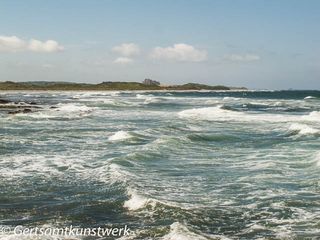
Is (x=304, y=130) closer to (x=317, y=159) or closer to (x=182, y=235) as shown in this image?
(x=317, y=159)

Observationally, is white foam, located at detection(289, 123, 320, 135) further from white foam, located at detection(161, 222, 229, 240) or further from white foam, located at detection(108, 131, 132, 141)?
white foam, located at detection(161, 222, 229, 240)

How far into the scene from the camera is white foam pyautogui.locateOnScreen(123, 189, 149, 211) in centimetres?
1358

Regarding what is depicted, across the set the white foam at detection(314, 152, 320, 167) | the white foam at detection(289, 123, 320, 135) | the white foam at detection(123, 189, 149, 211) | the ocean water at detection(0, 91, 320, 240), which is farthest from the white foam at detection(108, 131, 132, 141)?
the white foam at detection(123, 189, 149, 211)

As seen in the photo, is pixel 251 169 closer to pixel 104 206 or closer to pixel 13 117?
pixel 104 206

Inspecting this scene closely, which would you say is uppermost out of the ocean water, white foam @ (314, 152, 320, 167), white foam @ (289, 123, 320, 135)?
white foam @ (289, 123, 320, 135)

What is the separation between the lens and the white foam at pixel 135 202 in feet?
44.5

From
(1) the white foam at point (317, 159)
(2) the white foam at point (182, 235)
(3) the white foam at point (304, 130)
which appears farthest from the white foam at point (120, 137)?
(2) the white foam at point (182, 235)

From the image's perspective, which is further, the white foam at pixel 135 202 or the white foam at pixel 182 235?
the white foam at pixel 135 202

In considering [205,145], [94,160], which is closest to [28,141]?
[94,160]

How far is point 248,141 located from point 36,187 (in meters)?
15.2

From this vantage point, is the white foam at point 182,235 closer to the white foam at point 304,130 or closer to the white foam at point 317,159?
the white foam at point 317,159

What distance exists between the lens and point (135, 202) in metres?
13.9

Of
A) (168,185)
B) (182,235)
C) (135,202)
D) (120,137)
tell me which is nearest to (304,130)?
(120,137)

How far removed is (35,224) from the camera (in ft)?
39.0
